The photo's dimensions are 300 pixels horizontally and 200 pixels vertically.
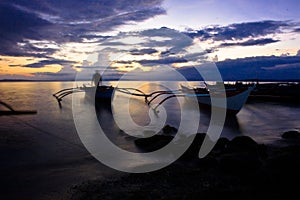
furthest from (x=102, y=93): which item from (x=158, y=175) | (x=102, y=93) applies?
(x=158, y=175)

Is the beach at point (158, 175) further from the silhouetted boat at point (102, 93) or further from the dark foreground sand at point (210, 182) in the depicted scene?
the silhouetted boat at point (102, 93)

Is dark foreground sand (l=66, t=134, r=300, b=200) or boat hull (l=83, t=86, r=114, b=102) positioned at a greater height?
boat hull (l=83, t=86, r=114, b=102)

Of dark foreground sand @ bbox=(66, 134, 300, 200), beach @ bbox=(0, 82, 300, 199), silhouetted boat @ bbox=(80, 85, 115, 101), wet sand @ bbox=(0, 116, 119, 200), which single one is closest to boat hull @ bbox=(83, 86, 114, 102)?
silhouetted boat @ bbox=(80, 85, 115, 101)

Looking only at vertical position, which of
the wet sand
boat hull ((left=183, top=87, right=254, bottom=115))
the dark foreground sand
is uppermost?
boat hull ((left=183, top=87, right=254, bottom=115))

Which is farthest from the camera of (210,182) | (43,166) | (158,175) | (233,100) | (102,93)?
(102,93)

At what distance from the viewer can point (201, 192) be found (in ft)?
22.0

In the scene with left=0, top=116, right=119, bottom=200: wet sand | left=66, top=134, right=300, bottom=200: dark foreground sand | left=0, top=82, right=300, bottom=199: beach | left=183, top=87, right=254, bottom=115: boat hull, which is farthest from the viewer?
left=183, top=87, right=254, bottom=115: boat hull

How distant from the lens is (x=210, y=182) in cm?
739

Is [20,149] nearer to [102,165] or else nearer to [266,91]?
[102,165]

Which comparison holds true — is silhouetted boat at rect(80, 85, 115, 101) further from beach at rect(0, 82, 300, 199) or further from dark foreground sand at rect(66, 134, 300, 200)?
dark foreground sand at rect(66, 134, 300, 200)

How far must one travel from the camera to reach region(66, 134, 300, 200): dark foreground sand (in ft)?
21.6

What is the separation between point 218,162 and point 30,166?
7.52 metres

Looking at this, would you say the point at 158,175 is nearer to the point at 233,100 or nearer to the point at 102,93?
the point at 233,100

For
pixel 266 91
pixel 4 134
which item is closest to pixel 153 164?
pixel 4 134
